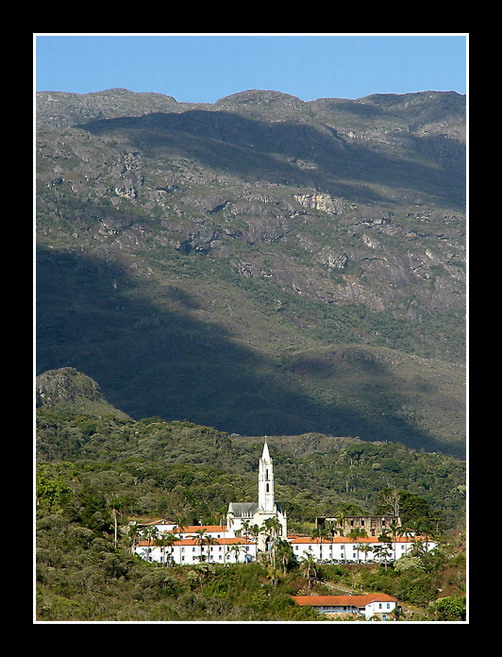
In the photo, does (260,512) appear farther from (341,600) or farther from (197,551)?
(341,600)

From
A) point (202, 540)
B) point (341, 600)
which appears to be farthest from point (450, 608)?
point (202, 540)

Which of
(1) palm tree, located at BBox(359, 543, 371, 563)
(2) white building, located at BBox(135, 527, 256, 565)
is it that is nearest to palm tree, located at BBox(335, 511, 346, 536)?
(1) palm tree, located at BBox(359, 543, 371, 563)

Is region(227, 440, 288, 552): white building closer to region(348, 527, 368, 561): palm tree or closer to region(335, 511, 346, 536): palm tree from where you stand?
region(335, 511, 346, 536): palm tree

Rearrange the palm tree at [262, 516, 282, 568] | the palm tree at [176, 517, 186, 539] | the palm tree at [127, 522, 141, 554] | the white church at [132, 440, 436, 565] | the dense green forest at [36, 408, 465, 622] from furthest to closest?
the palm tree at [176, 517, 186, 539], the palm tree at [262, 516, 282, 568], the palm tree at [127, 522, 141, 554], the white church at [132, 440, 436, 565], the dense green forest at [36, 408, 465, 622]

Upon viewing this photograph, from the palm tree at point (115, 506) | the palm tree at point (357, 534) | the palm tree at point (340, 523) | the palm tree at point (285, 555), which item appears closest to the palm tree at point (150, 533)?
the palm tree at point (115, 506)
